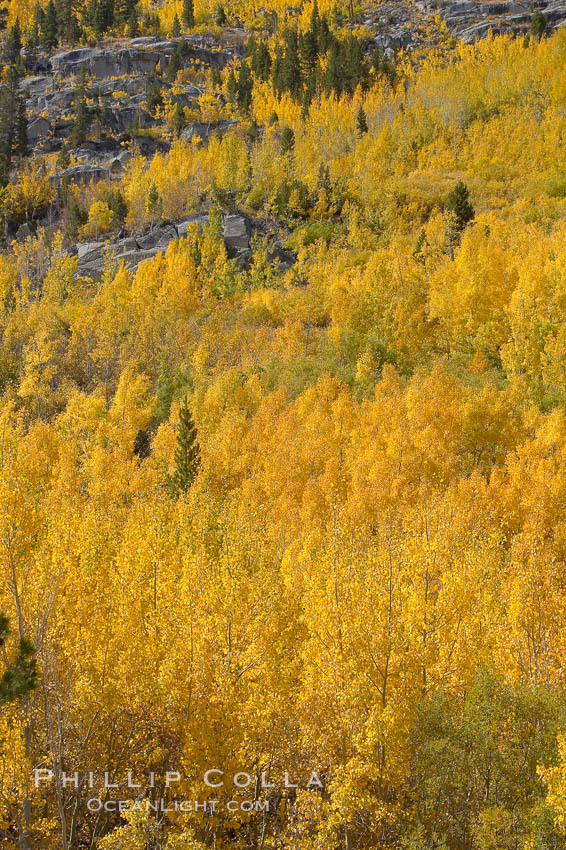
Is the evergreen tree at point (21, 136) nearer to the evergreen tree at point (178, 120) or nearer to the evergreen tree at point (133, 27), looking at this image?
the evergreen tree at point (178, 120)

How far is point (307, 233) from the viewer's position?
8294 cm

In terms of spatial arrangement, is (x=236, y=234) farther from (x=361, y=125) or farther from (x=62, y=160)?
(x=62, y=160)

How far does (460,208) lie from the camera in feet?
212

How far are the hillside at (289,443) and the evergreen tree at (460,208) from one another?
1.26 ft

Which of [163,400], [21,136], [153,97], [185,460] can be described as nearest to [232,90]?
[153,97]

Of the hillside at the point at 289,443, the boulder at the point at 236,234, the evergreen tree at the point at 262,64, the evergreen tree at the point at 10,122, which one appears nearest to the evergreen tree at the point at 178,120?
the hillside at the point at 289,443

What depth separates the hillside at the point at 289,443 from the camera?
36.1ft

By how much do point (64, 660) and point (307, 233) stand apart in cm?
7761

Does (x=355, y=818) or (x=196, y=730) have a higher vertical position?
(x=196, y=730)

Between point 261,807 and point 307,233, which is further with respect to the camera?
point 307,233

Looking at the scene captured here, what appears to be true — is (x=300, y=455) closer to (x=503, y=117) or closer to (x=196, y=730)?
(x=196, y=730)

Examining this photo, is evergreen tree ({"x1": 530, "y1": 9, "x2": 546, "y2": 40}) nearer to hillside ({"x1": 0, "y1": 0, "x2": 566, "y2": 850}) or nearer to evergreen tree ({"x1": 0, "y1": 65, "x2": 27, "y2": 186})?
hillside ({"x1": 0, "y1": 0, "x2": 566, "y2": 850})

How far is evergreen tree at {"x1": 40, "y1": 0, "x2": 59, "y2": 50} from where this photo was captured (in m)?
152

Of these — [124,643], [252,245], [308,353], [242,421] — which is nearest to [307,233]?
[252,245]
